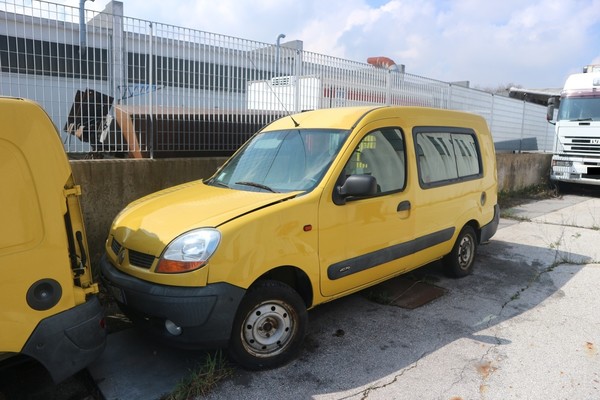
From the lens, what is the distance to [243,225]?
3.09 m

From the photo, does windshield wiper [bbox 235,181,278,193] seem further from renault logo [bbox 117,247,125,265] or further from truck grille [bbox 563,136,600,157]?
truck grille [bbox 563,136,600,157]

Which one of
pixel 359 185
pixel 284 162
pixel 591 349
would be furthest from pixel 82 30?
pixel 591 349

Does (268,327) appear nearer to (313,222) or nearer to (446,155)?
(313,222)

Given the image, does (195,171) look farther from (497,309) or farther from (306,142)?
(497,309)

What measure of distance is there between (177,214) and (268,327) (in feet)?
3.51

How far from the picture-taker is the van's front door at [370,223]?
3631 millimetres

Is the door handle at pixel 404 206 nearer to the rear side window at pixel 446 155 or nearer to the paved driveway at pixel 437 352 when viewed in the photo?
the rear side window at pixel 446 155

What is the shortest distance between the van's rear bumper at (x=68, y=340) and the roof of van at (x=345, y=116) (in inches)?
95.9

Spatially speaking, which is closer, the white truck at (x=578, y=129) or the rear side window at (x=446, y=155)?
the rear side window at (x=446, y=155)

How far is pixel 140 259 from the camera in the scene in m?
3.23

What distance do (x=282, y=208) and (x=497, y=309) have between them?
2659mm

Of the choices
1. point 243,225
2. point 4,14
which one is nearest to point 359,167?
point 243,225

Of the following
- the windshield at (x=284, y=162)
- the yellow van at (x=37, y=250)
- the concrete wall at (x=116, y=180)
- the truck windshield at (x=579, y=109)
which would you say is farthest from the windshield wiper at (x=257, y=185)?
the truck windshield at (x=579, y=109)

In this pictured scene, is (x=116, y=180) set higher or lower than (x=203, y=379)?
higher
